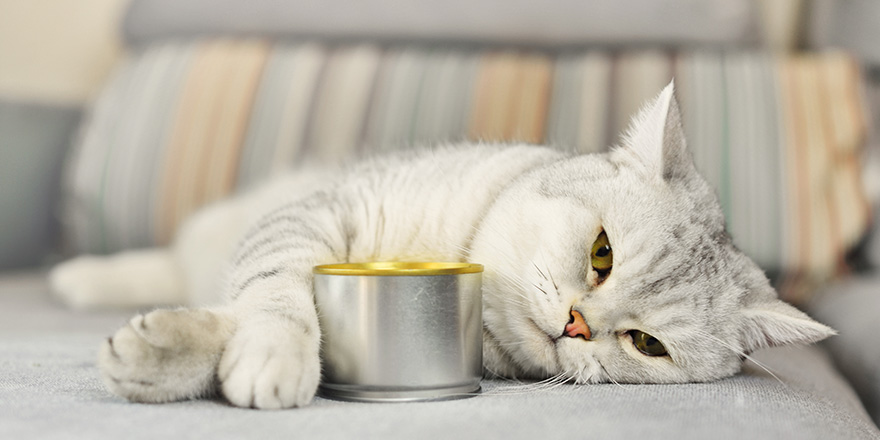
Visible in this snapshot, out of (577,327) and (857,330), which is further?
(857,330)

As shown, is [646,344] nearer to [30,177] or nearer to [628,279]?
[628,279]

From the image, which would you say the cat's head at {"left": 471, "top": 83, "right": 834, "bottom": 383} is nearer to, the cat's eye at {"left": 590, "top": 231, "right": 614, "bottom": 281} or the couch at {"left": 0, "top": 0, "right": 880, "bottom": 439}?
the cat's eye at {"left": 590, "top": 231, "right": 614, "bottom": 281}

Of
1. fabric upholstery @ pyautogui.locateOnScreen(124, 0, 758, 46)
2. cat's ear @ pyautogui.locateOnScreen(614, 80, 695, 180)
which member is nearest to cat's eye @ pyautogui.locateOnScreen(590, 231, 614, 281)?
cat's ear @ pyautogui.locateOnScreen(614, 80, 695, 180)

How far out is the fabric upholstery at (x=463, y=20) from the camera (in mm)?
2025

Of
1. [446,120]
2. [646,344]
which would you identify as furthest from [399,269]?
[446,120]

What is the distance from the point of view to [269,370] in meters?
0.83

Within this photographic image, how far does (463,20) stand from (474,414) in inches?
58.6

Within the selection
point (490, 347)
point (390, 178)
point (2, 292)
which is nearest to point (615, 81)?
point (390, 178)

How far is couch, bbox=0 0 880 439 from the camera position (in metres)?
1.80

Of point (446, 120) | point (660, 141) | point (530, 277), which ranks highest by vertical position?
point (446, 120)

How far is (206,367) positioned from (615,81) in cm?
138

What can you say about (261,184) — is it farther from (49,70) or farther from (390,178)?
(49,70)

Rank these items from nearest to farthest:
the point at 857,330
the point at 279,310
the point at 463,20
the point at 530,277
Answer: the point at 279,310 → the point at 530,277 → the point at 857,330 → the point at 463,20

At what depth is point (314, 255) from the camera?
1.12 metres
